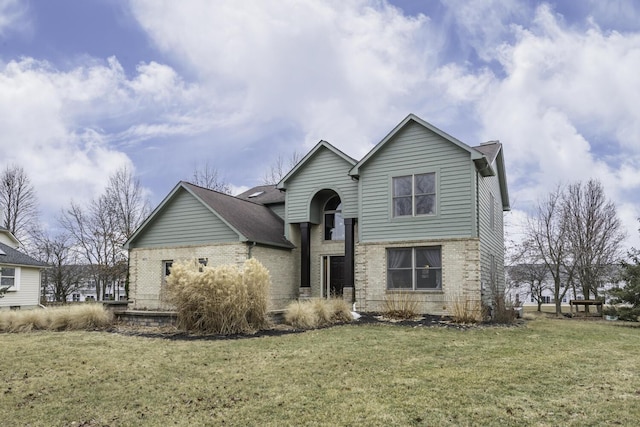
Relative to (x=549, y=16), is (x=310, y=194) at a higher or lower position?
lower

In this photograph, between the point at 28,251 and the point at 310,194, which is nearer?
the point at 310,194

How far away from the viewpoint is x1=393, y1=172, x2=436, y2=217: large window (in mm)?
16281

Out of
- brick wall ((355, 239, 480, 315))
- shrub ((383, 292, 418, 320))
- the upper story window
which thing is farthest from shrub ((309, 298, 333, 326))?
the upper story window

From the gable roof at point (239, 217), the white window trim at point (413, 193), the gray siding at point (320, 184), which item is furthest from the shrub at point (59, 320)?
the white window trim at point (413, 193)

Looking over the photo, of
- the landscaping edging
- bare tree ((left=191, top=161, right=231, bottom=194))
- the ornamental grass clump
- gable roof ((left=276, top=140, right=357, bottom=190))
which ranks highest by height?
bare tree ((left=191, top=161, right=231, bottom=194))

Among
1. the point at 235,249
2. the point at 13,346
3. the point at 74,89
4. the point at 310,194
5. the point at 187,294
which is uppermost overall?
the point at 74,89

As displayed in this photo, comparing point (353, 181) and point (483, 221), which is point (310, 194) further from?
point (483, 221)

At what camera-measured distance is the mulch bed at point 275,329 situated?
11164mm

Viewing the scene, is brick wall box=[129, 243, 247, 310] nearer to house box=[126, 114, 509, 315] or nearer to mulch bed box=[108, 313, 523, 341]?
house box=[126, 114, 509, 315]

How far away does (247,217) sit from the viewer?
1930 cm

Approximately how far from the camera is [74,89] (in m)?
16.2

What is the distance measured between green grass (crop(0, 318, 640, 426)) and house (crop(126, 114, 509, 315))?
5107 millimetres

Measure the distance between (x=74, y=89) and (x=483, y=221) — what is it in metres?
14.6

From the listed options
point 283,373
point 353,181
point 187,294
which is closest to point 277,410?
point 283,373
